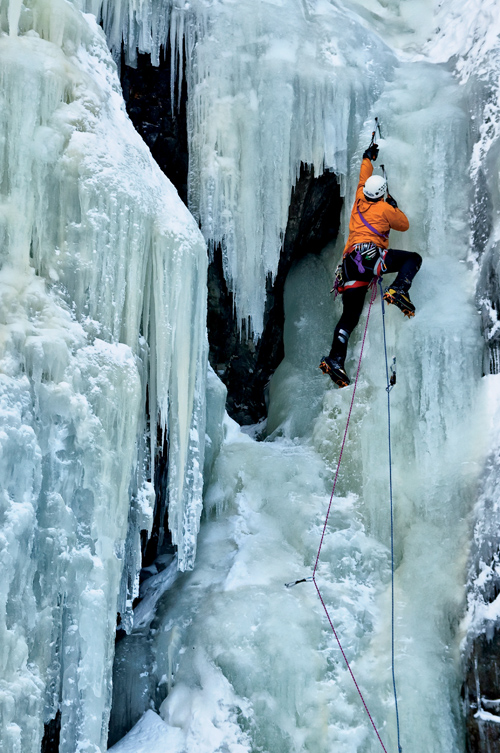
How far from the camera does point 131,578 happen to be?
17.4 ft

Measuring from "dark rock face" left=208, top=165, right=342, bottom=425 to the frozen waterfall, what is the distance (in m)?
0.20

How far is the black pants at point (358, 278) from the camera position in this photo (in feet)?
20.2

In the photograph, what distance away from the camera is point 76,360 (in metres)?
4.84

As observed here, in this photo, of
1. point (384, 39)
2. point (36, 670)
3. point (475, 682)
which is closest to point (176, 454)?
point (36, 670)

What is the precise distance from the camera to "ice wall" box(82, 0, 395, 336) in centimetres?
690

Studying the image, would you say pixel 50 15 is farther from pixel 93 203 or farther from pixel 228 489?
pixel 228 489

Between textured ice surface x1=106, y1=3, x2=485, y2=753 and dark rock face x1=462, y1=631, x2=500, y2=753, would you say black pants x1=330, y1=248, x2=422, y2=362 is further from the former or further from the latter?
dark rock face x1=462, y1=631, x2=500, y2=753

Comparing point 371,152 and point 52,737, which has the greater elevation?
point 371,152

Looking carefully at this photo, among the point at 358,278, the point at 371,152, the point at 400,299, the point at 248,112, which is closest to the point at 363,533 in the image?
the point at 400,299

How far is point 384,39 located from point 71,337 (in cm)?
480

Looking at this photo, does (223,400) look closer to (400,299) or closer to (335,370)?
(335,370)

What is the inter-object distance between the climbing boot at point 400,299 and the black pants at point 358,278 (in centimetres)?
4

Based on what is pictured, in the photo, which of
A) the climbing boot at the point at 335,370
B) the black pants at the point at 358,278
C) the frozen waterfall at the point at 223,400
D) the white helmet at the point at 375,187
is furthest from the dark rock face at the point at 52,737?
the white helmet at the point at 375,187

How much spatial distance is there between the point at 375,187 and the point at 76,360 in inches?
109
